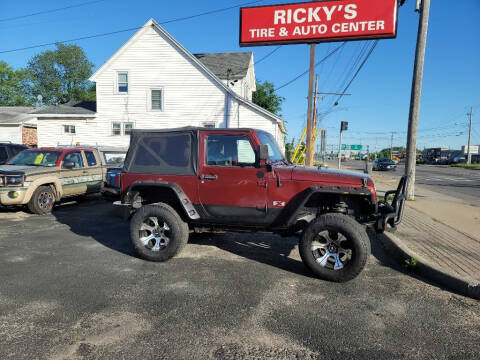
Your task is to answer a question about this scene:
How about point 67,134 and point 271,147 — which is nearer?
point 271,147

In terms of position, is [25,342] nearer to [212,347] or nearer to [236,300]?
[212,347]

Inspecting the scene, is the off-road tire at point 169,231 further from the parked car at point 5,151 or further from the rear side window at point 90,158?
the parked car at point 5,151

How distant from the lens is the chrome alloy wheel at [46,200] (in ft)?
25.7

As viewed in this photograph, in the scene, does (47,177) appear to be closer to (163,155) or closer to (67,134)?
(163,155)

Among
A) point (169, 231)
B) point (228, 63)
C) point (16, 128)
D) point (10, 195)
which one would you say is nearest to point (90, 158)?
point (10, 195)

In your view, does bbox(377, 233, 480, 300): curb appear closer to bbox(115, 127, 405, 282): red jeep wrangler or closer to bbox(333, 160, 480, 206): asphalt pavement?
bbox(115, 127, 405, 282): red jeep wrangler

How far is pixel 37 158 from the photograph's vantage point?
8.58 meters

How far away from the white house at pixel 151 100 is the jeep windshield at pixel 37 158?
11.7 m

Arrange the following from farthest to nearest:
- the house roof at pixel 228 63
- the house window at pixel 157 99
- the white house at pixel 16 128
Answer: the white house at pixel 16 128, the house roof at pixel 228 63, the house window at pixel 157 99

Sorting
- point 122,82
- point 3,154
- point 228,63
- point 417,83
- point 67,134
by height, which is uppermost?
point 228,63

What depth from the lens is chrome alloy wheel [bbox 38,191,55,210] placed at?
7842 mm

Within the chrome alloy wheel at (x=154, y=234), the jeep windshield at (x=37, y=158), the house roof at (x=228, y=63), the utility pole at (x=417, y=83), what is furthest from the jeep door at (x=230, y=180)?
the house roof at (x=228, y=63)

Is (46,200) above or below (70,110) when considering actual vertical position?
below

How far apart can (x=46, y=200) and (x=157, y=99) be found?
14.0 meters
